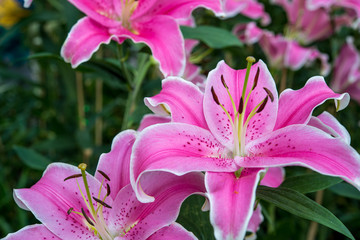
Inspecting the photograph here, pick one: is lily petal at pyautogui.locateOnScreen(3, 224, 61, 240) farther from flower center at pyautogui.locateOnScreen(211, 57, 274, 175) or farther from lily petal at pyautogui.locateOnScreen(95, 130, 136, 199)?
flower center at pyautogui.locateOnScreen(211, 57, 274, 175)

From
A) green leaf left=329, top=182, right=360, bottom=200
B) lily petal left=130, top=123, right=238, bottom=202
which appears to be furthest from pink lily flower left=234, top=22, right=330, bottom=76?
lily petal left=130, top=123, right=238, bottom=202

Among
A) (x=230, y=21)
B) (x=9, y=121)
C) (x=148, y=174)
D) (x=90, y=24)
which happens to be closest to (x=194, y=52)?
(x=230, y=21)

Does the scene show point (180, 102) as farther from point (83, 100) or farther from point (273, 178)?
point (83, 100)

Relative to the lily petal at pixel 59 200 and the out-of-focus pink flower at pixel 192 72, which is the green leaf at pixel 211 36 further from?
the lily petal at pixel 59 200

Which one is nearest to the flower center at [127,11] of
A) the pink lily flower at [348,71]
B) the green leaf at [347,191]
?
the green leaf at [347,191]

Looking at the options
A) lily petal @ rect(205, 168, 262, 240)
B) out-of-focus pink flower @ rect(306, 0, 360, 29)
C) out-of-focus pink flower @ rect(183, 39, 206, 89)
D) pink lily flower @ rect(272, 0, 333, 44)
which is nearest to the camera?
lily petal @ rect(205, 168, 262, 240)

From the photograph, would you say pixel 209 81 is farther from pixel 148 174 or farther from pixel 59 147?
pixel 59 147
